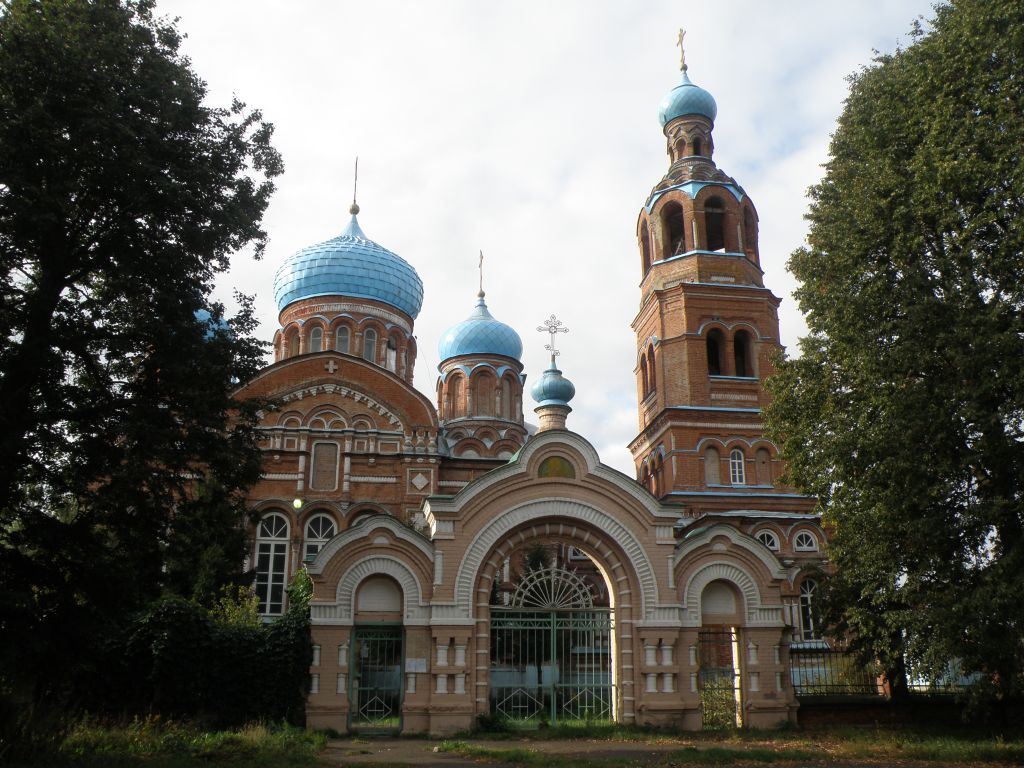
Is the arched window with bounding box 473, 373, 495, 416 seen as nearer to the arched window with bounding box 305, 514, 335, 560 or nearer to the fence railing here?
the arched window with bounding box 305, 514, 335, 560

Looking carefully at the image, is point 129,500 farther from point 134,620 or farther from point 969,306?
point 969,306

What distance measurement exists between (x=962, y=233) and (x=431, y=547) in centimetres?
919

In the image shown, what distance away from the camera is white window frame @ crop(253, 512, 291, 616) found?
72.0 ft

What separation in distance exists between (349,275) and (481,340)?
6047 millimetres

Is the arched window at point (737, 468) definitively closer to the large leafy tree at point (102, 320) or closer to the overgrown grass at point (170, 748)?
the overgrown grass at point (170, 748)

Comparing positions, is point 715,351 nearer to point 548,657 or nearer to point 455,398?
point 455,398

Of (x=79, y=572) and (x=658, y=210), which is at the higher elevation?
(x=658, y=210)

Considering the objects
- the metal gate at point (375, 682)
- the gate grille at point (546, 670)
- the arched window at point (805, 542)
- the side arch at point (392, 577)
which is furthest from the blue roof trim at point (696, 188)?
the metal gate at point (375, 682)

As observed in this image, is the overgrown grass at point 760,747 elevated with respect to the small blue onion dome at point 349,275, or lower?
lower

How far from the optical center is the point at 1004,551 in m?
12.1

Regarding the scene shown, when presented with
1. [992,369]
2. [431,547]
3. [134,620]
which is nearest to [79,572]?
[134,620]

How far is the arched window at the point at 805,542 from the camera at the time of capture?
24.2m

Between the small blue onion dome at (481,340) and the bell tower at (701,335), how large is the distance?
672cm

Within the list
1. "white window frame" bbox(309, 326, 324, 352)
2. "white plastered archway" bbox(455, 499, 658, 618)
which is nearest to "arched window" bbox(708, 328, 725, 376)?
"white plastered archway" bbox(455, 499, 658, 618)
